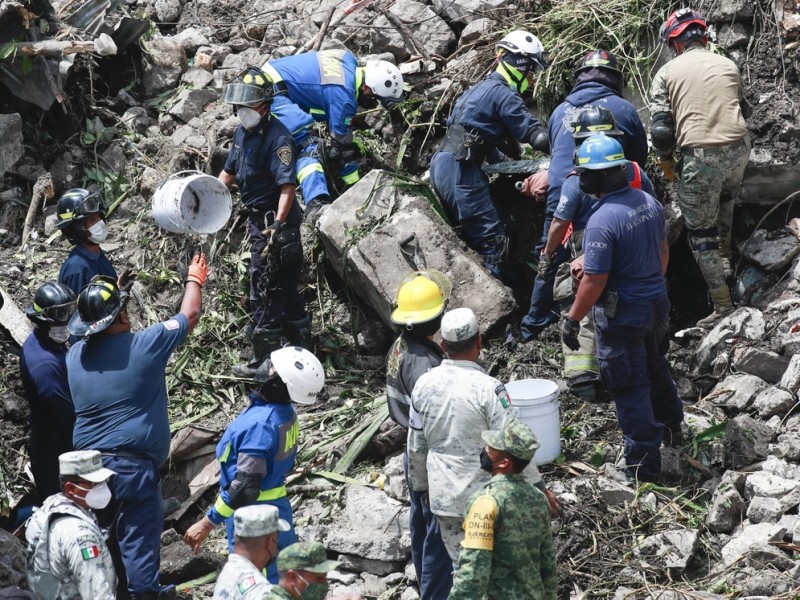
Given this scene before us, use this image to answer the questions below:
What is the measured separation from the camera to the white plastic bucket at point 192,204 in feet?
23.1

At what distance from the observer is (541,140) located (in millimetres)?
7355

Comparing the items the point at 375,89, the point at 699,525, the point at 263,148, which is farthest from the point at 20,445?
the point at 699,525

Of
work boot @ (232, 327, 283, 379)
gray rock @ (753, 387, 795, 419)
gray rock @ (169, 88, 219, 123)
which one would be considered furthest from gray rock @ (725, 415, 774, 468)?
gray rock @ (169, 88, 219, 123)

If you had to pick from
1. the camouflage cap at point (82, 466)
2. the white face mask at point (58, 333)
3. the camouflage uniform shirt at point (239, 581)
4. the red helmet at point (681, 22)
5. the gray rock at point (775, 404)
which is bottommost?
the gray rock at point (775, 404)

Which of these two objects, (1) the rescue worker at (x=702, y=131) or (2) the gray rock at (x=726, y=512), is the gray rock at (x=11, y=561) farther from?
(1) the rescue worker at (x=702, y=131)

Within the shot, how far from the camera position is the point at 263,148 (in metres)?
7.39

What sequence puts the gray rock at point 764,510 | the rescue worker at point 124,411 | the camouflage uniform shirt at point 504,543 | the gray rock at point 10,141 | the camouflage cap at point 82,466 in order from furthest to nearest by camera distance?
1. the gray rock at point 10,141
2. the gray rock at point 764,510
3. the rescue worker at point 124,411
4. the camouflage cap at point 82,466
5. the camouflage uniform shirt at point 504,543

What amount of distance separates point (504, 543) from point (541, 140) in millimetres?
3835

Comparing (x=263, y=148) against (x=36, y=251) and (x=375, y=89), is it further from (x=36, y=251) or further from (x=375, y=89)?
(x=36, y=251)

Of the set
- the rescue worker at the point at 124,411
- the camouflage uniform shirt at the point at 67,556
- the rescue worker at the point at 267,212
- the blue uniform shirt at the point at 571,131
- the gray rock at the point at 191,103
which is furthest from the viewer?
the gray rock at the point at 191,103

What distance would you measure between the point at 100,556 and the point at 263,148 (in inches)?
140

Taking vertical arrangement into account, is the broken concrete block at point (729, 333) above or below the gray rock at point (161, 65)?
below

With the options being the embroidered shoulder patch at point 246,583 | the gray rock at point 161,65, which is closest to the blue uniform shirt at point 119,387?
the embroidered shoulder patch at point 246,583

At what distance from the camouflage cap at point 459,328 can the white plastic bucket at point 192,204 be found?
2.96 metres
